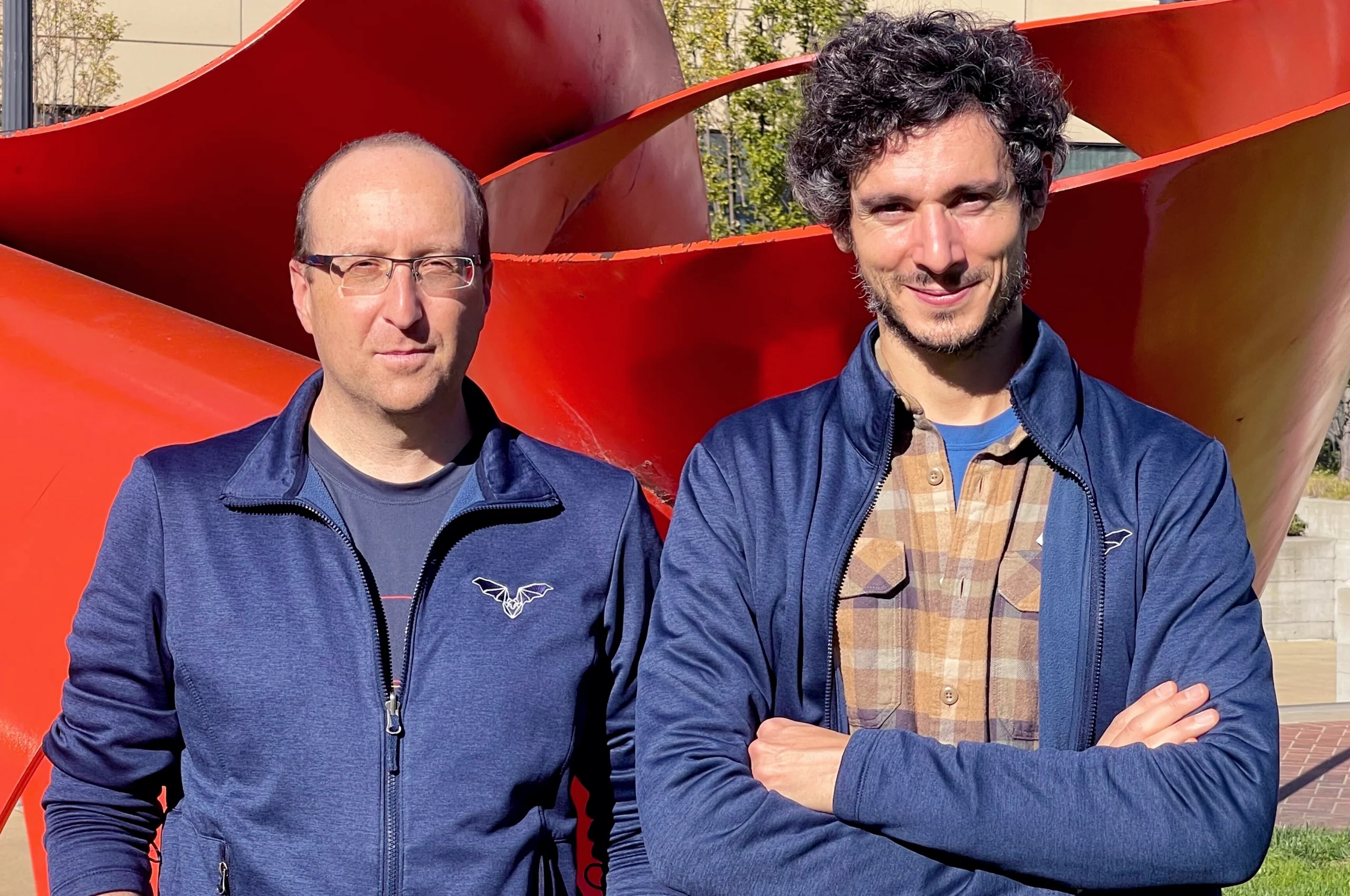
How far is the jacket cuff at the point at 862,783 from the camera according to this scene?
6.50 ft

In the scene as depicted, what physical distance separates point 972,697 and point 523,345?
71.8 inches

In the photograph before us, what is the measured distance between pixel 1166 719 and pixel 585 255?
5.69 feet

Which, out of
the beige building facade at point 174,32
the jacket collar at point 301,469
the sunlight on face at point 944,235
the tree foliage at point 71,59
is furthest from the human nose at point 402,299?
the beige building facade at point 174,32

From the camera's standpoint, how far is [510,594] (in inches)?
89.5

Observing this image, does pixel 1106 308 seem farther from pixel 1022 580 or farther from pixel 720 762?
pixel 720 762

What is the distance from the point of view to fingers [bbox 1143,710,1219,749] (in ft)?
6.59

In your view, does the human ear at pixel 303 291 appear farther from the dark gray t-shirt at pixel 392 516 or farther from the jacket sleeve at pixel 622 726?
the jacket sleeve at pixel 622 726

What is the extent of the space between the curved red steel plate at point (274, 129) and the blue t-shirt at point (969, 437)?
2770mm

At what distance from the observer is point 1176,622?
6.86 feet

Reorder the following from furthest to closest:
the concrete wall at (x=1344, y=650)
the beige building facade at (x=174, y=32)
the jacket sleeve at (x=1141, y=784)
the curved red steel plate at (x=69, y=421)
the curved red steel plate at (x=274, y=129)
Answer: the beige building facade at (x=174, y=32) < the concrete wall at (x=1344, y=650) < the curved red steel plate at (x=274, y=129) < the curved red steel plate at (x=69, y=421) < the jacket sleeve at (x=1141, y=784)

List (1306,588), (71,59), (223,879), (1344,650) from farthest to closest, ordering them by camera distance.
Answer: (71,59)
(1306,588)
(1344,650)
(223,879)

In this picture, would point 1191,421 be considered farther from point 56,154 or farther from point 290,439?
point 56,154

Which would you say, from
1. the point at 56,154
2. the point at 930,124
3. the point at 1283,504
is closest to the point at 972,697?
the point at 930,124

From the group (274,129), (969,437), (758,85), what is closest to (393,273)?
(969,437)
